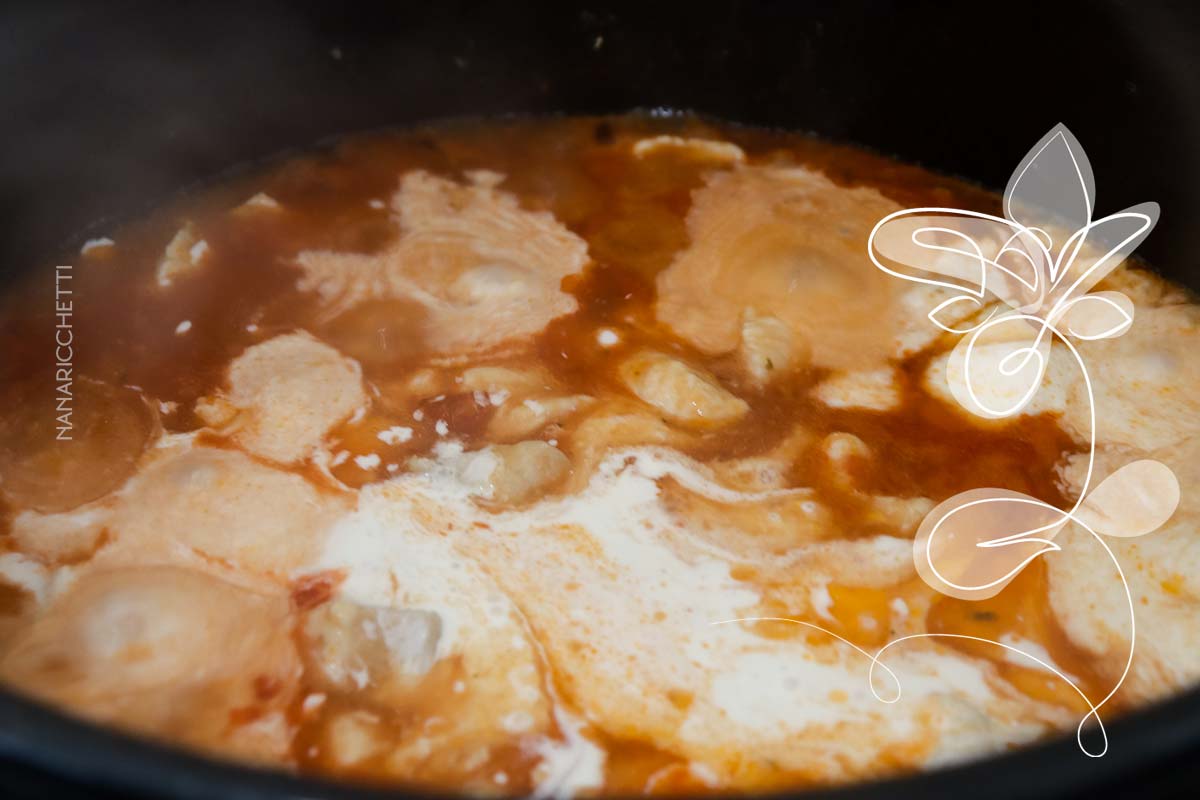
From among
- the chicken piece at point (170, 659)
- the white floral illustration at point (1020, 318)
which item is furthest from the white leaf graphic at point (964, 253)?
the chicken piece at point (170, 659)

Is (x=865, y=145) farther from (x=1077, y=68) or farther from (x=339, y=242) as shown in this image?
(x=339, y=242)

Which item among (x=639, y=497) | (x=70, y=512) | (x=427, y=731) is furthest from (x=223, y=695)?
(x=639, y=497)

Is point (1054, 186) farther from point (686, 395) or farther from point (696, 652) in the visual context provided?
point (696, 652)

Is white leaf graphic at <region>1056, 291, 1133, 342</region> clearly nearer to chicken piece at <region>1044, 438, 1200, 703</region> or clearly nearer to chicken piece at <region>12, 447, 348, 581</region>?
chicken piece at <region>1044, 438, 1200, 703</region>

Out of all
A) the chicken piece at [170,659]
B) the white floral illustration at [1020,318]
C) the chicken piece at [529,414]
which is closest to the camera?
the chicken piece at [170,659]

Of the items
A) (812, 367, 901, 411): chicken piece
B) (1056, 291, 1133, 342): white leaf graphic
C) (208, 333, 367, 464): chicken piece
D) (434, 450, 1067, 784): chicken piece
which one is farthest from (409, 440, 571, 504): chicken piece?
(1056, 291, 1133, 342): white leaf graphic

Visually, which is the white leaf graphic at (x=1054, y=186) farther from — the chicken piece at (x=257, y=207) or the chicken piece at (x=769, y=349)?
the chicken piece at (x=257, y=207)
